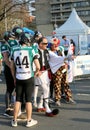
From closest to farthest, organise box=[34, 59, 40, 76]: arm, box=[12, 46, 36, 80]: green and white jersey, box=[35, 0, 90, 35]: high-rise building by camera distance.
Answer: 1. box=[12, 46, 36, 80]: green and white jersey
2. box=[34, 59, 40, 76]: arm
3. box=[35, 0, 90, 35]: high-rise building

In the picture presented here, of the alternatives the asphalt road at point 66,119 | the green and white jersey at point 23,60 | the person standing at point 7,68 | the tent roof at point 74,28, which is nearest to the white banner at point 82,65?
the asphalt road at point 66,119

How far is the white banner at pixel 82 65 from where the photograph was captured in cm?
1409

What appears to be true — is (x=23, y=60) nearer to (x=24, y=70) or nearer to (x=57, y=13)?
(x=24, y=70)

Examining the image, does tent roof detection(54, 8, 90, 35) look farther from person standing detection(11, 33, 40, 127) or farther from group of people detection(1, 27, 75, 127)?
person standing detection(11, 33, 40, 127)

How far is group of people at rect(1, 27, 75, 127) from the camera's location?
22.6 ft

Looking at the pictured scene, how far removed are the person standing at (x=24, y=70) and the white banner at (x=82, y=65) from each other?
23.3 ft

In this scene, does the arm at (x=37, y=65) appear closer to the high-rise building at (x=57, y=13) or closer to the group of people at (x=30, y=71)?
the group of people at (x=30, y=71)

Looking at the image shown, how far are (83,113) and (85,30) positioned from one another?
17.4 metres

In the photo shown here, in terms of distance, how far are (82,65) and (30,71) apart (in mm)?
7626

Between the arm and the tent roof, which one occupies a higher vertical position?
the tent roof

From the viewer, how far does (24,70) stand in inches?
270

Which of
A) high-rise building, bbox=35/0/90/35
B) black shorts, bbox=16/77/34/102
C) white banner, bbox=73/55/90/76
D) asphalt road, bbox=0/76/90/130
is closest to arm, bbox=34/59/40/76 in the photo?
black shorts, bbox=16/77/34/102

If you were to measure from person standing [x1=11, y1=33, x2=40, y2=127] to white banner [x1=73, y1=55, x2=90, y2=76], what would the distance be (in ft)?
23.3

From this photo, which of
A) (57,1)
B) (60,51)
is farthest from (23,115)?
(57,1)
